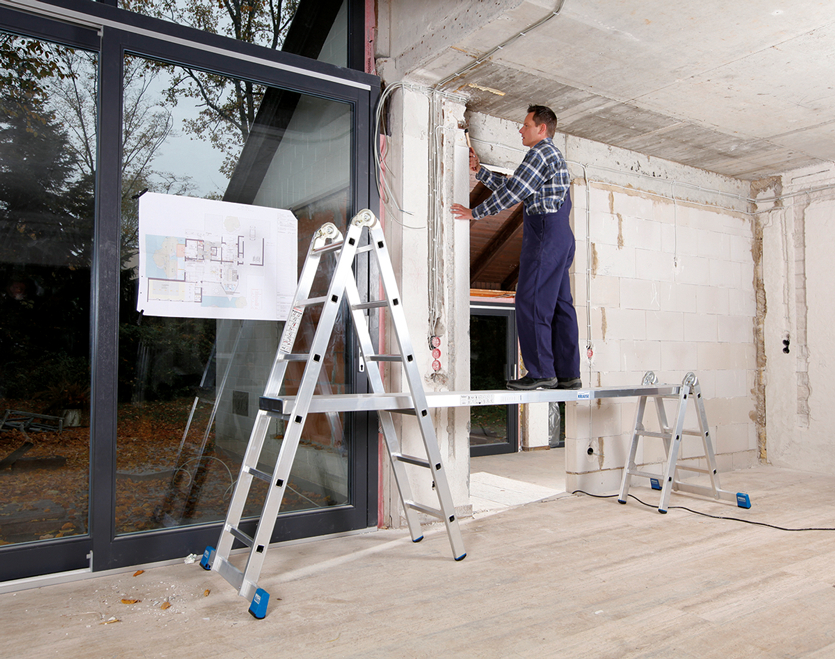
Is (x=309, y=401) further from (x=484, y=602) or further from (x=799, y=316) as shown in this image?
(x=799, y=316)

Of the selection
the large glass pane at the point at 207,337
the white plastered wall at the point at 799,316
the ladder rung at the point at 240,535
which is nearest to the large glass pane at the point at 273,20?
the large glass pane at the point at 207,337

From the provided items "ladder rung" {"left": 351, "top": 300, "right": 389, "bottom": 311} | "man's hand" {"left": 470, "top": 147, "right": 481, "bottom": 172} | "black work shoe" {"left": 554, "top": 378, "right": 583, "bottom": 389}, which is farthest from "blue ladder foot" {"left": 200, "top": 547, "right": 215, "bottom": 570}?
"man's hand" {"left": 470, "top": 147, "right": 481, "bottom": 172}

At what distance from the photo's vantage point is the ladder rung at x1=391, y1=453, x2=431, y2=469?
2.48 metres

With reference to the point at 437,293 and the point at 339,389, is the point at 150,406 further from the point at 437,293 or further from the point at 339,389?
the point at 437,293

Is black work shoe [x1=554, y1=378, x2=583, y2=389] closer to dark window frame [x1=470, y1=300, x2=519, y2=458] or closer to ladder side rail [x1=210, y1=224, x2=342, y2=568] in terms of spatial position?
ladder side rail [x1=210, y1=224, x2=342, y2=568]

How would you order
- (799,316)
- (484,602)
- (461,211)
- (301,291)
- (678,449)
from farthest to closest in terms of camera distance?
(799,316)
(678,449)
(461,211)
(301,291)
(484,602)

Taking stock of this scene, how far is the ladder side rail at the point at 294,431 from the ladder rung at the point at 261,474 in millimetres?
33

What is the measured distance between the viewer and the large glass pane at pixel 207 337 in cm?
245

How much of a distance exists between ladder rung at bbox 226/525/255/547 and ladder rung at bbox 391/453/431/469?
2.32 feet

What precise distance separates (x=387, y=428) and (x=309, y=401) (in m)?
0.69

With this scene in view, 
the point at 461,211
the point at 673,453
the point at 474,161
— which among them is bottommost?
the point at 673,453

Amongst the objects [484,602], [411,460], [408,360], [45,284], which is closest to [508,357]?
[411,460]

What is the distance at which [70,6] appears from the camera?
2303 mm

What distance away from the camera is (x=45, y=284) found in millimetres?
2273
